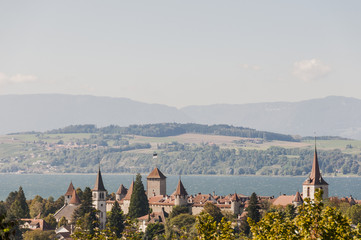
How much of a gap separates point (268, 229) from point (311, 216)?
242 centimetres

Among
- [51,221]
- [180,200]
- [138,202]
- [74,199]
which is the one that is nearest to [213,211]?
[138,202]

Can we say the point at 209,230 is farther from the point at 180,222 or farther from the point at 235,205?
the point at 235,205

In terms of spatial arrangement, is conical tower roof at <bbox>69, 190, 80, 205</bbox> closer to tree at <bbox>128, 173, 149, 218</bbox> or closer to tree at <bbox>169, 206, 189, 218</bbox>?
tree at <bbox>128, 173, 149, 218</bbox>

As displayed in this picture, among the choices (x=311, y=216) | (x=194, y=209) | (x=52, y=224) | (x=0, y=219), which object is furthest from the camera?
(x=194, y=209)

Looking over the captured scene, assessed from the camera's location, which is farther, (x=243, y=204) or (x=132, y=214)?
(x=243, y=204)

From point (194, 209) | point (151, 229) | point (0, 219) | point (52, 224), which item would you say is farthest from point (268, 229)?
point (194, 209)

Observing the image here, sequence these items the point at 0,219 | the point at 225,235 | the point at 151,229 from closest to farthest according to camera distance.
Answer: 1. the point at 0,219
2. the point at 225,235
3. the point at 151,229

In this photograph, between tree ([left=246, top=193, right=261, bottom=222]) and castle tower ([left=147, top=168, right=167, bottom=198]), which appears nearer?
tree ([left=246, top=193, right=261, bottom=222])

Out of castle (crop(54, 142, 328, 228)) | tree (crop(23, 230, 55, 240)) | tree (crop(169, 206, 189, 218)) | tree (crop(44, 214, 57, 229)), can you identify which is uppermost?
castle (crop(54, 142, 328, 228))

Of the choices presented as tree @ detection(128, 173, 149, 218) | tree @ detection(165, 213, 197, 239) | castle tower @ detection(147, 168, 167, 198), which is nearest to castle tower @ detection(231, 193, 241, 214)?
tree @ detection(165, 213, 197, 239)

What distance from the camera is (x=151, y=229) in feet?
303

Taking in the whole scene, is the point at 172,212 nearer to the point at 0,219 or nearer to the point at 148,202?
the point at 148,202

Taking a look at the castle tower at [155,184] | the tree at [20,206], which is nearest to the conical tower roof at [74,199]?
the tree at [20,206]

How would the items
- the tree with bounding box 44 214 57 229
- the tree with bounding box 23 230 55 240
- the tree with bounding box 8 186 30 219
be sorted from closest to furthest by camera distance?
the tree with bounding box 23 230 55 240 < the tree with bounding box 44 214 57 229 < the tree with bounding box 8 186 30 219
